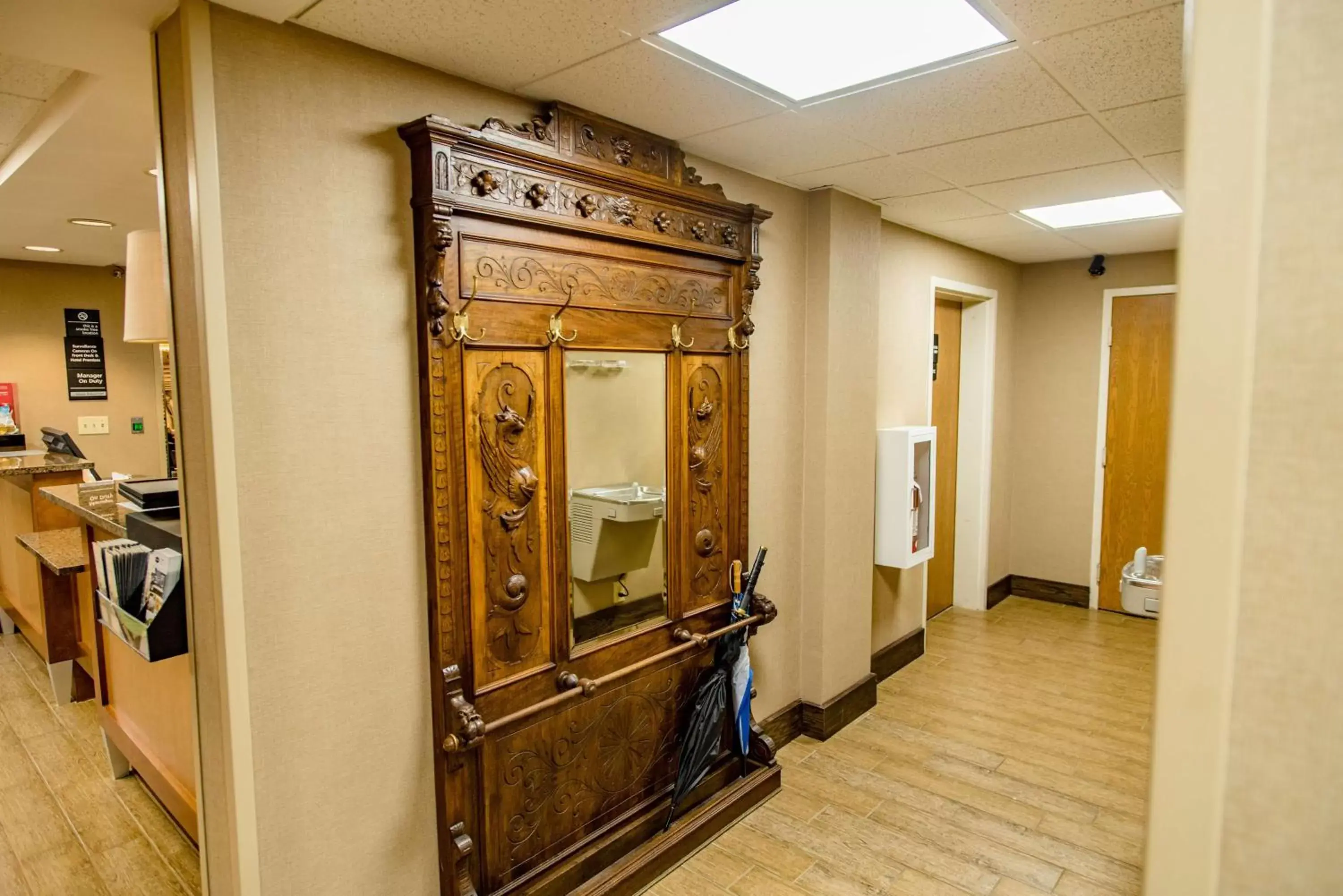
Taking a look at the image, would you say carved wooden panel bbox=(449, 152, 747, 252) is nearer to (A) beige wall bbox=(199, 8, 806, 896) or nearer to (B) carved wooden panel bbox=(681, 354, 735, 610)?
(A) beige wall bbox=(199, 8, 806, 896)

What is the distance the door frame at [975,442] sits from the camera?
519 cm

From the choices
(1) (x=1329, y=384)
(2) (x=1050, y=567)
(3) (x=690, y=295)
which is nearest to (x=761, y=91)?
(3) (x=690, y=295)

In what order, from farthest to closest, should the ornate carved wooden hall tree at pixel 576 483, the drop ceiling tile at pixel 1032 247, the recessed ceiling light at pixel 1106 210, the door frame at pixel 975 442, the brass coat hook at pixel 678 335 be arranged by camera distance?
the door frame at pixel 975 442
the drop ceiling tile at pixel 1032 247
the recessed ceiling light at pixel 1106 210
the brass coat hook at pixel 678 335
the ornate carved wooden hall tree at pixel 576 483

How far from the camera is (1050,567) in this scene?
560cm

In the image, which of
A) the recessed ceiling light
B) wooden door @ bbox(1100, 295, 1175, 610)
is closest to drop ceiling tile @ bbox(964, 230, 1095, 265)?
the recessed ceiling light

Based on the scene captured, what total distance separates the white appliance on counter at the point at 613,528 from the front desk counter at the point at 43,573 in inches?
87.2

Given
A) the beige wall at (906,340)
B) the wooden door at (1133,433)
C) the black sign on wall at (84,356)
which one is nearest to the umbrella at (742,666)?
the beige wall at (906,340)

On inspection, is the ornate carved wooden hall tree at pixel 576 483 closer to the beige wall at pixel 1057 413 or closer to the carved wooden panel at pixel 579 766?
the carved wooden panel at pixel 579 766

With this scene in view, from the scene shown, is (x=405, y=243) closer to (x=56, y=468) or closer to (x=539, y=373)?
(x=539, y=373)

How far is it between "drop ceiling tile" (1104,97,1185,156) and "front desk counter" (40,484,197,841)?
3.15m

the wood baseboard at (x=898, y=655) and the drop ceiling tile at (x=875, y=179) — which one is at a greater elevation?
Answer: the drop ceiling tile at (x=875, y=179)

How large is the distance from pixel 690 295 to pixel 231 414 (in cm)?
157

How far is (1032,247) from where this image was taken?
15.8 feet

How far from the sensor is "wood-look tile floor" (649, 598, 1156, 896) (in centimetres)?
252
